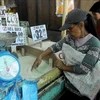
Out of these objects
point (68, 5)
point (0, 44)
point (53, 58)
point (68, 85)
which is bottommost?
point (68, 85)

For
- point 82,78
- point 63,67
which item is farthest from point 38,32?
point 82,78

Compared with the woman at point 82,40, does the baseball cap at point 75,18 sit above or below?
above

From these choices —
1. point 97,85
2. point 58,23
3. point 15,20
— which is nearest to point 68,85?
point 97,85

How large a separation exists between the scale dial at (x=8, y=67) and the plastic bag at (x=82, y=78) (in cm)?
54

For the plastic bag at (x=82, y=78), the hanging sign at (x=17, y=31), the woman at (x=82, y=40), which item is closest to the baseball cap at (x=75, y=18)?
the woman at (x=82, y=40)

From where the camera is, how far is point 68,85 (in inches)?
49.6

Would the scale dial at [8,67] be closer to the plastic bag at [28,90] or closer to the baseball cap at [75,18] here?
the plastic bag at [28,90]

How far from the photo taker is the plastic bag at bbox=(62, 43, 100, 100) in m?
1.11

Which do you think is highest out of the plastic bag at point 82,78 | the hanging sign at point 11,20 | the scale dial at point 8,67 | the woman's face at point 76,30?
the hanging sign at point 11,20

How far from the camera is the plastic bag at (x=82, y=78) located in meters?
1.11

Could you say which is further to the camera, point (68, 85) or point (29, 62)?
point (29, 62)

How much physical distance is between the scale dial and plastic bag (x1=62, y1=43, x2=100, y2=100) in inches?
21.3

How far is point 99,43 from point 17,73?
689 mm

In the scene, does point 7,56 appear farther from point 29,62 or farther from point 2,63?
point 29,62
